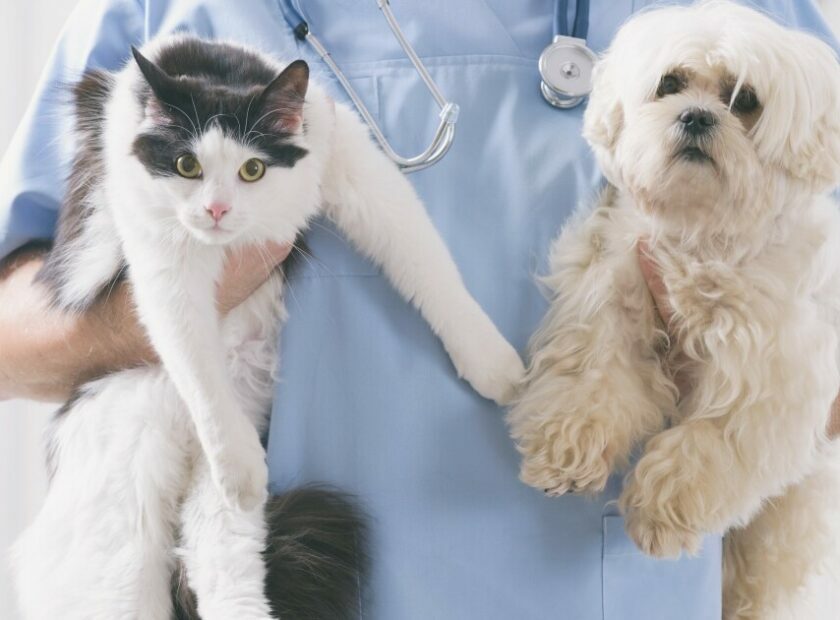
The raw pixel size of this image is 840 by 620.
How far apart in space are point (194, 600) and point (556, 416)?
0.42m

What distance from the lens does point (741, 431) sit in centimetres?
101

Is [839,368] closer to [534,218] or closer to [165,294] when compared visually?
[534,218]

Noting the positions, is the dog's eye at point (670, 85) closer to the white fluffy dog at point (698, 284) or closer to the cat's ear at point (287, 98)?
the white fluffy dog at point (698, 284)

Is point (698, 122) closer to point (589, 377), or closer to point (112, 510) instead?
point (589, 377)

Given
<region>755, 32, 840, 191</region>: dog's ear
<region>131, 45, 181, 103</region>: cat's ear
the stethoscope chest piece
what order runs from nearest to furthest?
<region>131, 45, 181, 103</region>: cat's ear, <region>755, 32, 840, 191</region>: dog's ear, the stethoscope chest piece

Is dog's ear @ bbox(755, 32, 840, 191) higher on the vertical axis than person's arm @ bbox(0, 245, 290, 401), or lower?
higher

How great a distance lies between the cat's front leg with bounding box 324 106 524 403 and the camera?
3.18 ft

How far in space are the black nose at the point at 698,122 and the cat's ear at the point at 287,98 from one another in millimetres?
383

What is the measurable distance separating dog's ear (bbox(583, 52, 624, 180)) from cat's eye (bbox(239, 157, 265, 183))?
374mm

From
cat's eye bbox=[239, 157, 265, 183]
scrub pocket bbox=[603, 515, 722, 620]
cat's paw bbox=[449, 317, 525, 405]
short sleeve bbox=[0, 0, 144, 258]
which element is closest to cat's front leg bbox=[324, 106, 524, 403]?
cat's paw bbox=[449, 317, 525, 405]

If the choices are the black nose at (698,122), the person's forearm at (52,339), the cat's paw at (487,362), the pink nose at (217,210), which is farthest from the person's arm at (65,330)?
the black nose at (698,122)

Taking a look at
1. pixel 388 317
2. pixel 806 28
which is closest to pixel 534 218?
pixel 388 317

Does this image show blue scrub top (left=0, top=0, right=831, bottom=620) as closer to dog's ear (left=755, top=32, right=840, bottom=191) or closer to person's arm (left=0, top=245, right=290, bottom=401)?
person's arm (left=0, top=245, right=290, bottom=401)

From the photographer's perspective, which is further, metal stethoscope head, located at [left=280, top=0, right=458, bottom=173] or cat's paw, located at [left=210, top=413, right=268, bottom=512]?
metal stethoscope head, located at [left=280, top=0, right=458, bottom=173]
